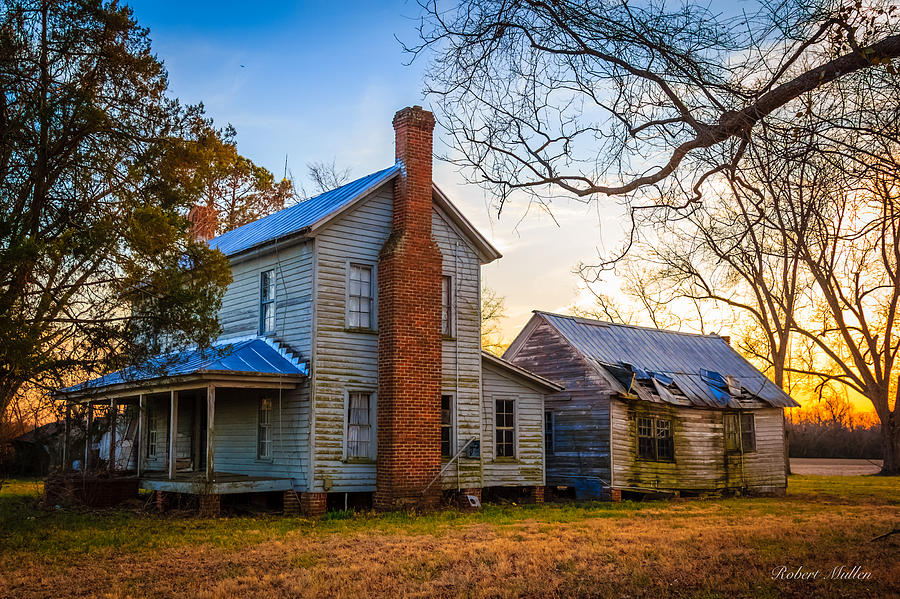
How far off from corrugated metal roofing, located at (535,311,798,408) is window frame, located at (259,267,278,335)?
31.6ft

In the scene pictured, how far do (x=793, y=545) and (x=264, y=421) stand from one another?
39.5 ft

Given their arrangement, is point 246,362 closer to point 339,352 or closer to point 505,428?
point 339,352

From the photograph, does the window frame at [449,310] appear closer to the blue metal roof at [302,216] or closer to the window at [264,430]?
the blue metal roof at [302,216]

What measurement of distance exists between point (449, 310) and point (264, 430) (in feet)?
17.6

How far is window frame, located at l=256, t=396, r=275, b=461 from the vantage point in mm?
19484

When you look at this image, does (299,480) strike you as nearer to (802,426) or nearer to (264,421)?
(264,421)

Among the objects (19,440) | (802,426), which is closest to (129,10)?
(19,440)

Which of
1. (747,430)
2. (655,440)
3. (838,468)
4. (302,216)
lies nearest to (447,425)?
(302,216)

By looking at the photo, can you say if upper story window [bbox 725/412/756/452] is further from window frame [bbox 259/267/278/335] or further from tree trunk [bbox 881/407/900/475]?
window frame [bbox 259/267/278/335]

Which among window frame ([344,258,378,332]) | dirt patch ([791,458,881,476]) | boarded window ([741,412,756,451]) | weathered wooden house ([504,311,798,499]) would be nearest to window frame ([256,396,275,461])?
window frame ([344,258,378,332])

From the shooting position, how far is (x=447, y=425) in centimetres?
2058

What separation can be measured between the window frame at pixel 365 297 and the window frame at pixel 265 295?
2.02 metres

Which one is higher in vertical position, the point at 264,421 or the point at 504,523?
the point at 264,421

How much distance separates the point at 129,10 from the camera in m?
13.5
